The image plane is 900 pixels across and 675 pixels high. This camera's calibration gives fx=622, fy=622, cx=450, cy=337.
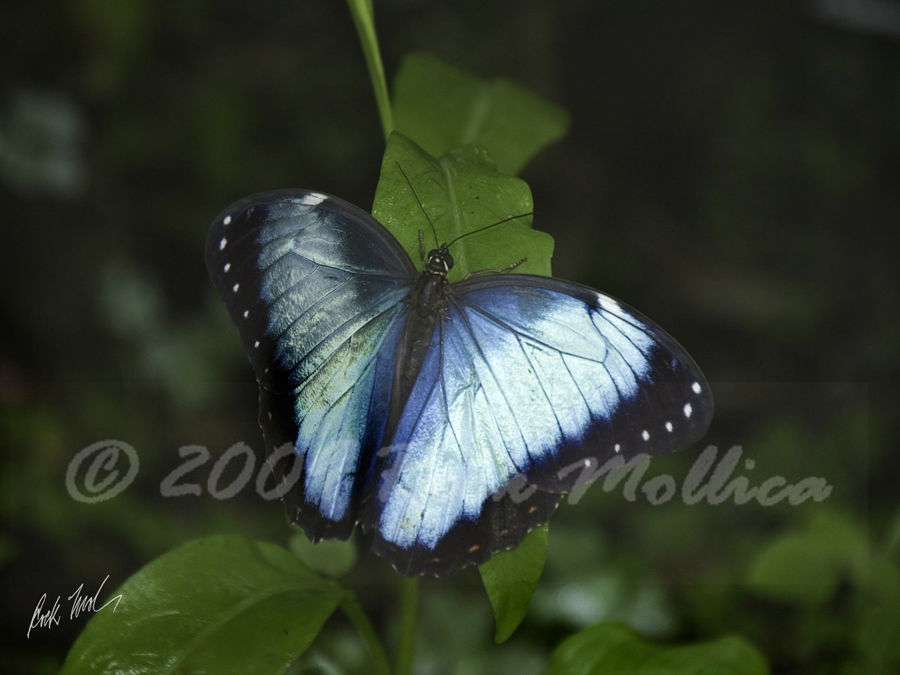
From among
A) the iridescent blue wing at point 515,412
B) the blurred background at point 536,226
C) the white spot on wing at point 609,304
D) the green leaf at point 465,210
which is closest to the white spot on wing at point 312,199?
the green leaf at point 465,210

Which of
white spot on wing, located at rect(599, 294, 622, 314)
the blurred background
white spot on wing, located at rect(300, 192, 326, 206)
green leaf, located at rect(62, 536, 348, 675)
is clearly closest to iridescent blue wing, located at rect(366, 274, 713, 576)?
white spot on wing, located at rect(599, 294, 622, 314)

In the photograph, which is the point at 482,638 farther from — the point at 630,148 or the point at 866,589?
the point at 630,148

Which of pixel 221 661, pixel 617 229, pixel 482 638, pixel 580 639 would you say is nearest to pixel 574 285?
pixel 580 639

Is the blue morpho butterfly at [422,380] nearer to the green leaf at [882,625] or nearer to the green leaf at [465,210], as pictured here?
the green leaf at [465,210]

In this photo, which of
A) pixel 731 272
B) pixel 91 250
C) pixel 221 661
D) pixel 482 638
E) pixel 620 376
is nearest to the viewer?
pixel 221 661

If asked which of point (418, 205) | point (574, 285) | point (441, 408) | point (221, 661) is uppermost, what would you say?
point (418, 205)

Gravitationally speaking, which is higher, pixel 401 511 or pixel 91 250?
pixel 91 250

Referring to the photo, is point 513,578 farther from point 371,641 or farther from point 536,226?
point 536,226
